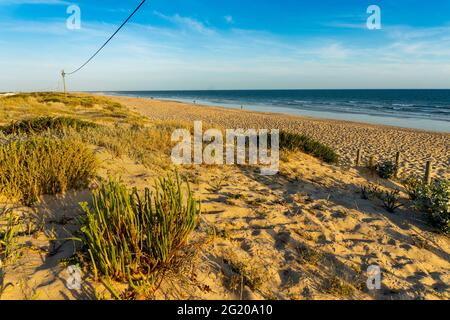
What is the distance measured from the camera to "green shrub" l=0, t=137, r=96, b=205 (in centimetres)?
442

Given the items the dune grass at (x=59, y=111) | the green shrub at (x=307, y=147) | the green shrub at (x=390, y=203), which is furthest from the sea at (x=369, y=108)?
the dune grass at (x=59, y=111)

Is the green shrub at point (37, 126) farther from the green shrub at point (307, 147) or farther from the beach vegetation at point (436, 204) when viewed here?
the beach vegetation at point (436, 204)

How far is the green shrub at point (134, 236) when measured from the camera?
292cm

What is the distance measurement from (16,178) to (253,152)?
6.18m

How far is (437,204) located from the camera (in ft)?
18.7

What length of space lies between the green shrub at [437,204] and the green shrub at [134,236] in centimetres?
485

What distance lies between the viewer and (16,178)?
4.38m

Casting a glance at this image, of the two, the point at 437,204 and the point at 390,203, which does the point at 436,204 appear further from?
the point at 390,203

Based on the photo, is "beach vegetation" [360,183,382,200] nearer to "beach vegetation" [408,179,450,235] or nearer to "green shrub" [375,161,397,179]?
"beach vegetation" [408,179,450,235]

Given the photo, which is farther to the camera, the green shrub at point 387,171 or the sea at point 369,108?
the sea at point 369,108

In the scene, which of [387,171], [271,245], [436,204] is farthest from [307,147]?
[271,245]

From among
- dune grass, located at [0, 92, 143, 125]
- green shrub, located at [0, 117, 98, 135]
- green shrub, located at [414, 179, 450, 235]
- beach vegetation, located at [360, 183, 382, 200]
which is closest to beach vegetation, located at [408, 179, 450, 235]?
green shrub, located at [414, 179, 450, 235]
